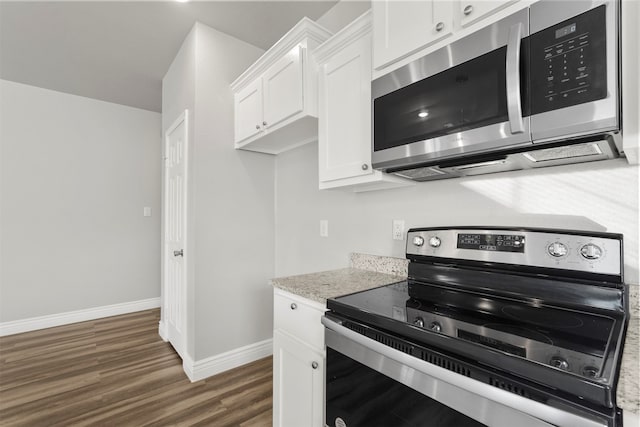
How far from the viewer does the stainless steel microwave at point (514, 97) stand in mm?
798

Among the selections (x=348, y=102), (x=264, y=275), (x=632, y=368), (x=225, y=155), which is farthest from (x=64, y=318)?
(x=632, y=368)

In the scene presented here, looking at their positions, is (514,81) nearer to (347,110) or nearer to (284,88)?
(347,110)

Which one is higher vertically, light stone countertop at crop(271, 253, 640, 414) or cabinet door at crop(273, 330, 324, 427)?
light stone countertop at crop(271, 253, 640, 414)


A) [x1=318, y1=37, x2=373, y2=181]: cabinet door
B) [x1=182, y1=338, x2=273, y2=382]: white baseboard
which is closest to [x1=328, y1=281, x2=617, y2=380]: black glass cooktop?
[x1=318, y1=37, x2=373, y2=181]: cabinet door

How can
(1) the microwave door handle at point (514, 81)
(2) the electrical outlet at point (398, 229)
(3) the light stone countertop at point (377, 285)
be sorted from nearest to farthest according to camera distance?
(3) the light stone countertop at point (377, 285)
(1) the microwave door handle at point (514, 81)
(2) the electrical outlet at point (398, 229)

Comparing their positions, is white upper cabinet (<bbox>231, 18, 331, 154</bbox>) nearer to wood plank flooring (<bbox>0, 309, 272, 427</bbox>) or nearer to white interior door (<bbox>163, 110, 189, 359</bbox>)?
white interior door (<bbox>163, 110, 189, 359</bbox>)

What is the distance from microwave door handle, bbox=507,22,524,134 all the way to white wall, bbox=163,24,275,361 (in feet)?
6.61

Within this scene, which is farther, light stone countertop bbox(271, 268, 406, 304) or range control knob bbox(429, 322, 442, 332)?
light stone countertop bbox(271, 268, 406, 304)

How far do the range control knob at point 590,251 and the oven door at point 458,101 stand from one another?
0.38 m

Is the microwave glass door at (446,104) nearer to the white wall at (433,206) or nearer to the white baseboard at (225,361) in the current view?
the white wall at (433,206)

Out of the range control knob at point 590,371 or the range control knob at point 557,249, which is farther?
the range control knob at point 557,249

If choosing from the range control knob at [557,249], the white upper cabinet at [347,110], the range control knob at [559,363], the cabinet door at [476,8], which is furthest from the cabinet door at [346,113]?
the range control knob at [559,363]

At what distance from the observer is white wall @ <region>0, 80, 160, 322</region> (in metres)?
3.23

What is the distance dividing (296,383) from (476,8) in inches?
63.5
